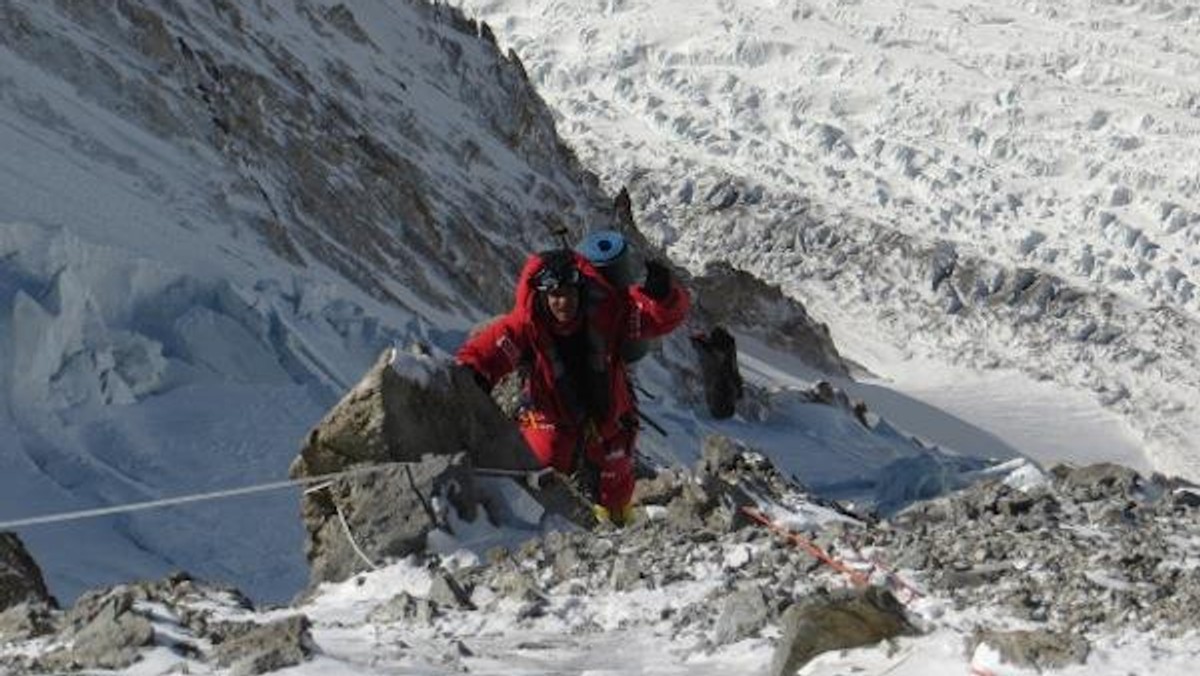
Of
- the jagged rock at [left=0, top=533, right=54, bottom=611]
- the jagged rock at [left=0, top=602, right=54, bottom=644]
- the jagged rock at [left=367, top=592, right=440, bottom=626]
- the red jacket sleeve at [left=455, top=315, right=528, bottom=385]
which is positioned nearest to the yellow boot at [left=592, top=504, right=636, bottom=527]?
the red jacket sleeve at [left=455, top=315, right=528, bottom=385]

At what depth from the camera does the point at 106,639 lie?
421 centimetres

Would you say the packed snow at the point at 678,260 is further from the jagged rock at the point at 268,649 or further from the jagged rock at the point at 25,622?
the jagged rock at the point at 25,622

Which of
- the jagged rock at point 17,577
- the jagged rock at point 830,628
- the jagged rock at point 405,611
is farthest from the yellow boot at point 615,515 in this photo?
the jagged rock at point 830,628

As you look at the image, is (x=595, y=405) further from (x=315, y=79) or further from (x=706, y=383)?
(x=315, y=79)

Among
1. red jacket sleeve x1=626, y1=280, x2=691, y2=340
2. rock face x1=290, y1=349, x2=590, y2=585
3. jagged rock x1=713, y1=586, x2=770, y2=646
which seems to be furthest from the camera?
red jacket sleeve x1=626, y1=280, x2=691, y2=340

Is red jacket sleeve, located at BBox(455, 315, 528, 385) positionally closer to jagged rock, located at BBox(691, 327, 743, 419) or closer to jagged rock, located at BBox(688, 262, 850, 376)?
jagged rock, located at BBox(691, 327, 743, 419)

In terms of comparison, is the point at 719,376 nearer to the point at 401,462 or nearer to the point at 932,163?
the point at 401,462

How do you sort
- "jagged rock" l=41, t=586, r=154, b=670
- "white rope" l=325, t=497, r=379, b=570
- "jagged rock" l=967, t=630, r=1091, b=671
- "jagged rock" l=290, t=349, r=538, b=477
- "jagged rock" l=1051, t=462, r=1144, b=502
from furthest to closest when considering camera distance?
"jagged rock" l=1051, t=462, r=1144, b=502, "jagged rock" l=290, t=349, r=538, b=477, "white rope" l=325, t=497, r=379, b=570, "jagged rock" l=41, t=586, r=154, b=670, "jagged rock" l=967, t=630, r=1091, b=671

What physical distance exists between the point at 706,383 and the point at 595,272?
17.0m

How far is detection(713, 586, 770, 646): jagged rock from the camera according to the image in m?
4.28

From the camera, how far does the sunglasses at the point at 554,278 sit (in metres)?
6.52

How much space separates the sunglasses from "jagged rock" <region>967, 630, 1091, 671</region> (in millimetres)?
3133

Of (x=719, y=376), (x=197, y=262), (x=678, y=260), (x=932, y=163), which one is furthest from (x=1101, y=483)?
(x=932, y=163)

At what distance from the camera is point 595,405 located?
23.0 feet
